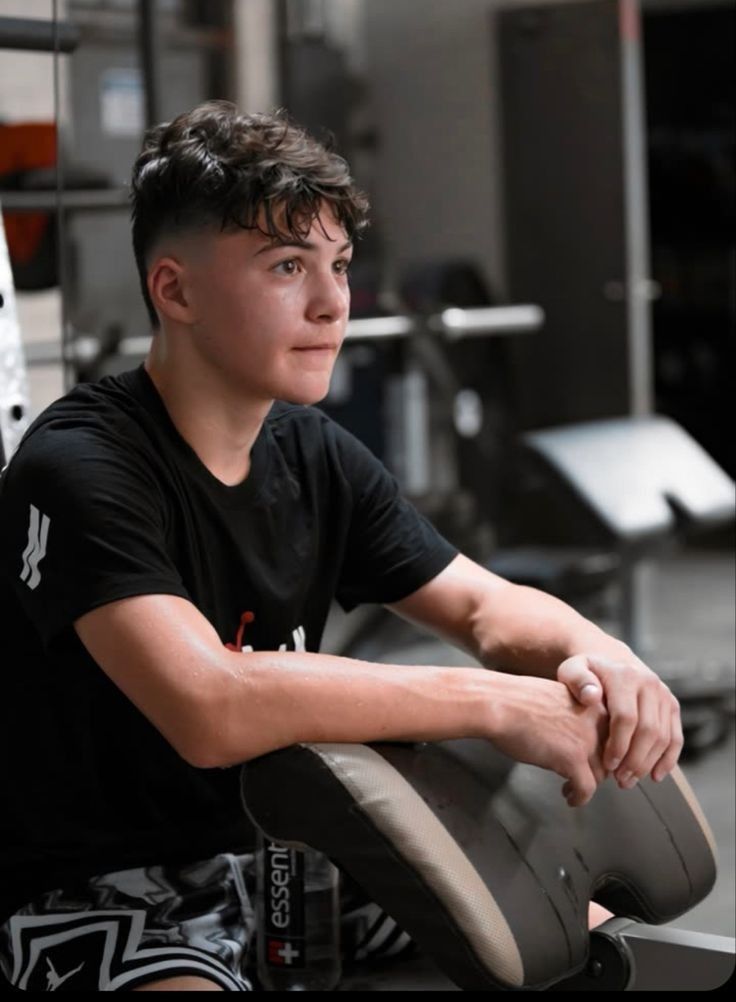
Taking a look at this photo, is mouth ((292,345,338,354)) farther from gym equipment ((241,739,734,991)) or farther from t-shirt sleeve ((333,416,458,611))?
gym equipment ((241,739,734,991))

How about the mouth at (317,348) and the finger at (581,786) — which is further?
the mouth at (317,348)

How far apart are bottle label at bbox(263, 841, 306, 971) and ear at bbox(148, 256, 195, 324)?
1.62 feet

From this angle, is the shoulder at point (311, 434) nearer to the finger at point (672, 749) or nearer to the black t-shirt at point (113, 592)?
the black t-shirt at point (113, 592)

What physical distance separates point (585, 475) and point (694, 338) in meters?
3.36

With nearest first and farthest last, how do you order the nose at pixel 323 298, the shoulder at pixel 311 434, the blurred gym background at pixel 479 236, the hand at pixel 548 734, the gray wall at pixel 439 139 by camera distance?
the hand at pixel 548 734 → the nose at pixel 323 298 → the shoulder at pixel 311 434 → the blurred gym background at pixel 479 236 → the gray wall at pixel 439 139

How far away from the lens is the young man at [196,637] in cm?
128

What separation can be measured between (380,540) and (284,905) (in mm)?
382

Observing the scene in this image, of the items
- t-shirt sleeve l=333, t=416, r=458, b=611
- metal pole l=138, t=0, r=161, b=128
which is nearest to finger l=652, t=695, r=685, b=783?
t-shirt sleeve l=333, t=416, r=458, b=611

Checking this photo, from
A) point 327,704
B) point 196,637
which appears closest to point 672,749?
point 327,704

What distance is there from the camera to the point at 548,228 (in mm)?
5160

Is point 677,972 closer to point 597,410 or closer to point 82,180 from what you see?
point 82,180

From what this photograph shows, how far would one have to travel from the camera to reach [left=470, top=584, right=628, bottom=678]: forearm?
4.95ft

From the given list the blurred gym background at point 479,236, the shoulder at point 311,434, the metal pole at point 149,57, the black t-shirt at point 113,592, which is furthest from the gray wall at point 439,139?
the black t-shirt at point 113,592

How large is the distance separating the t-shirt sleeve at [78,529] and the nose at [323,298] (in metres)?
0.21
